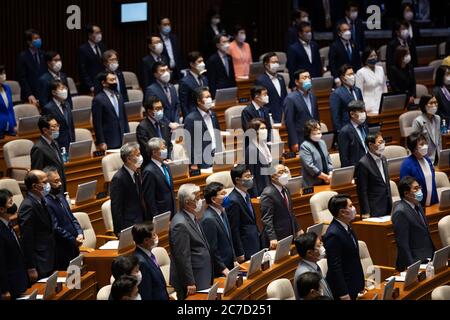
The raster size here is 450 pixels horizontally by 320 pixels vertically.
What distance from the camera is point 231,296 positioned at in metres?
8.58

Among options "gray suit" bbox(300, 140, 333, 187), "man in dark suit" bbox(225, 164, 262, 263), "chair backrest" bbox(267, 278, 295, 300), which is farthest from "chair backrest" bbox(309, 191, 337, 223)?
"chair backrest" bbox(267, 278, 295, 300)

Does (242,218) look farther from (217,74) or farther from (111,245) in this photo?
(217,74)

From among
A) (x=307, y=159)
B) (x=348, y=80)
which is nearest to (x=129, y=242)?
(x=307, y=159)

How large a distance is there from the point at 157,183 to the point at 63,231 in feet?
3.83

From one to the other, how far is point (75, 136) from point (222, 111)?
216 cm

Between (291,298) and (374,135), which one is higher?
(374,135)

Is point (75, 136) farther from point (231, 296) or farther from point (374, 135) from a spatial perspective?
point (231, 296)

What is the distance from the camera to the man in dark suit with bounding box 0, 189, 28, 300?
855cm

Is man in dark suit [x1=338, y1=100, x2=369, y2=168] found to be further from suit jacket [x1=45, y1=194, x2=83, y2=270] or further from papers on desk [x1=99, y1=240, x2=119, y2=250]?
suit jacket [x1=45, y1=194, x2=83, y2=270]

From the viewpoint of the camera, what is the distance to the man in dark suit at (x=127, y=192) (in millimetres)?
10000

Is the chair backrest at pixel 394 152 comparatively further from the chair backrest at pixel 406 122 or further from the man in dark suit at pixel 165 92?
the man in dark suit at pixel 165 92

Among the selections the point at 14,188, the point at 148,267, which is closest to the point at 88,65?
the point at 14,188

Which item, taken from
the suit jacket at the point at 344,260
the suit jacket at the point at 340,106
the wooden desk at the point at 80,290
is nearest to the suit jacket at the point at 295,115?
the suit jacket at the point at 340,106

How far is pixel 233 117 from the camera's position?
41.4 ft
